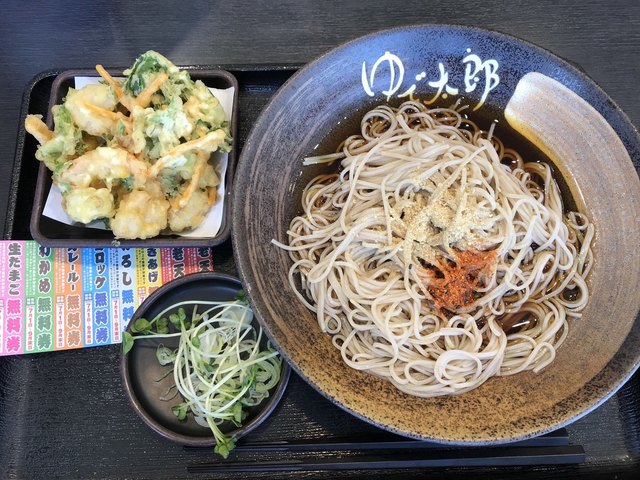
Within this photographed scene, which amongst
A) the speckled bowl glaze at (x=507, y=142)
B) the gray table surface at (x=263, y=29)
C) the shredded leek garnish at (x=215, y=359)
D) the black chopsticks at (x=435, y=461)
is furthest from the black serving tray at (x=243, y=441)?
the gray table surface at (x=263, y=29)

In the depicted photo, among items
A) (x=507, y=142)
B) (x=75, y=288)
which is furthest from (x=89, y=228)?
(x=507, y=142)

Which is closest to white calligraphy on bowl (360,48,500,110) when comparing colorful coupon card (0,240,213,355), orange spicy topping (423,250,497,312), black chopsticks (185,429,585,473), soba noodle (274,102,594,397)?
soba noodle (274,102,594,397)

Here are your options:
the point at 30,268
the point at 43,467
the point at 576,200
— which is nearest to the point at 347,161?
the point at 576,200

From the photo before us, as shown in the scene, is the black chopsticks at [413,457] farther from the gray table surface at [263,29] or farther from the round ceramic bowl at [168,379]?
the gray table surface at [263,29]

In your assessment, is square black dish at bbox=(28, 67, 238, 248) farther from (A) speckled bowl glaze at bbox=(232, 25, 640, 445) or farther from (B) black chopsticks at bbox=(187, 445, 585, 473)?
(B) black chopsticks at bbox=(187, 445, 585, 473)

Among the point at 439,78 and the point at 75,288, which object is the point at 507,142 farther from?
the point at 75,288

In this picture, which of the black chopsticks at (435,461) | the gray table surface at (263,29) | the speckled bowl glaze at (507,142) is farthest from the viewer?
the gray table surface at (263,29)
